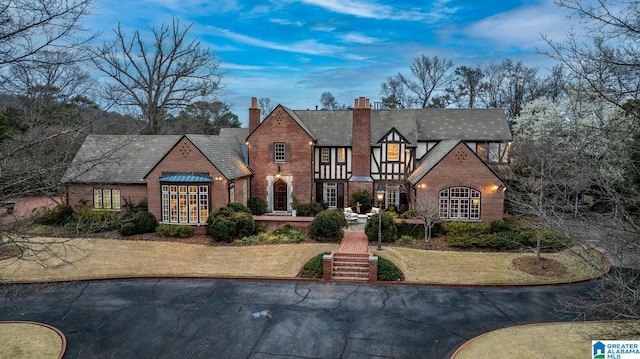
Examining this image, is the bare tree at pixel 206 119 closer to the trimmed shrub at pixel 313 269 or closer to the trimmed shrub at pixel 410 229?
the trimmed shrub at pixel 410 229

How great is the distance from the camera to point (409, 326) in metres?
12.2

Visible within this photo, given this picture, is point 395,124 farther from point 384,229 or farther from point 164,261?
point 164,261

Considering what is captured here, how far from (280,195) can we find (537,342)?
20.7 meters

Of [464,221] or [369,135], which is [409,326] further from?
[369,135]

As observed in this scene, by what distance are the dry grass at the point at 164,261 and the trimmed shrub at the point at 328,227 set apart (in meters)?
1.02

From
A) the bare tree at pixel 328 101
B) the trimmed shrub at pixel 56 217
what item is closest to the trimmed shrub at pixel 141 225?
the trimmed shrub at pixel 56 217

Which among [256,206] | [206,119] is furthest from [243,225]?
[206,119]

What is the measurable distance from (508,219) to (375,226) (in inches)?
360

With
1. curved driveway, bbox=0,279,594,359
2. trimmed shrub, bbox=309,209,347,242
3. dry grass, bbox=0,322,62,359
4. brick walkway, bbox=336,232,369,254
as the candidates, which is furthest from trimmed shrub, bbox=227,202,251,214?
dry grass, bbox=0,322,62,359

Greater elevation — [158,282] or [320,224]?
[320,224]

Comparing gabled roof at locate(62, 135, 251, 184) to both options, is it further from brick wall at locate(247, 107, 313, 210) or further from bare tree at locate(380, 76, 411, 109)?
bare tree at locate(380, 76, 411, 109)

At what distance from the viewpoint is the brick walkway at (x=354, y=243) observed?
18.7 m

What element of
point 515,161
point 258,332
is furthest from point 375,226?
point 515,161

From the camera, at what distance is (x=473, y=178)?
77.5 ft
